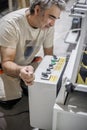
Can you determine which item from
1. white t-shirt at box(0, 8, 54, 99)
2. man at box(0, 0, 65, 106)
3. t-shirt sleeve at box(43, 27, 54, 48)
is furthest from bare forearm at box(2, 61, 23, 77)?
t-shirt sleeve at box(43, 27, 54, 48)

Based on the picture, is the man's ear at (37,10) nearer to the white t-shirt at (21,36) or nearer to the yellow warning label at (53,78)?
the white t-shirt at (21,36)

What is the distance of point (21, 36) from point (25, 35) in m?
0.03

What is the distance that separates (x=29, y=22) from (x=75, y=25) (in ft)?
4.85

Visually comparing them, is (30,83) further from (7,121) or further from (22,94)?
(22,94)

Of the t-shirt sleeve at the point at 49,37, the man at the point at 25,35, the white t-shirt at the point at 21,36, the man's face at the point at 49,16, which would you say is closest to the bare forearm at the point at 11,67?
Result: the man at the point at 25,35

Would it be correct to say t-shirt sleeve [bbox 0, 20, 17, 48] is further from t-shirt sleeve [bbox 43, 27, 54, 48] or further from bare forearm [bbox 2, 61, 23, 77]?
t-shirt sleeve [bbox 43, 27, 54, 48]

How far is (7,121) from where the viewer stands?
5.16 feet

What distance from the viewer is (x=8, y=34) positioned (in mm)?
1289

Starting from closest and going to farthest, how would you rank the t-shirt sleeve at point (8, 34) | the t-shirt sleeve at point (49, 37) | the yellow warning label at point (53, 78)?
1. the yellow warning label at point (53, 78)
2. the t-shirt sleeve at point (8, 34)
3. the t-shirt sleeve at point (49, 37)

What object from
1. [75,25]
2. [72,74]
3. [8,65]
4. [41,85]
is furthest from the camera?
[75,25]

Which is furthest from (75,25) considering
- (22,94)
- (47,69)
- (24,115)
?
(47,69)

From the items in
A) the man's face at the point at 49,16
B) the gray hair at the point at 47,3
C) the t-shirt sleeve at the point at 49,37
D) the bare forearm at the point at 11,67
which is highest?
the gray hair at the point at 47,3

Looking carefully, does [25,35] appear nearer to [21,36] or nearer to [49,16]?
[21,36]

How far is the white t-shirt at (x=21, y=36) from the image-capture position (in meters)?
1.30
